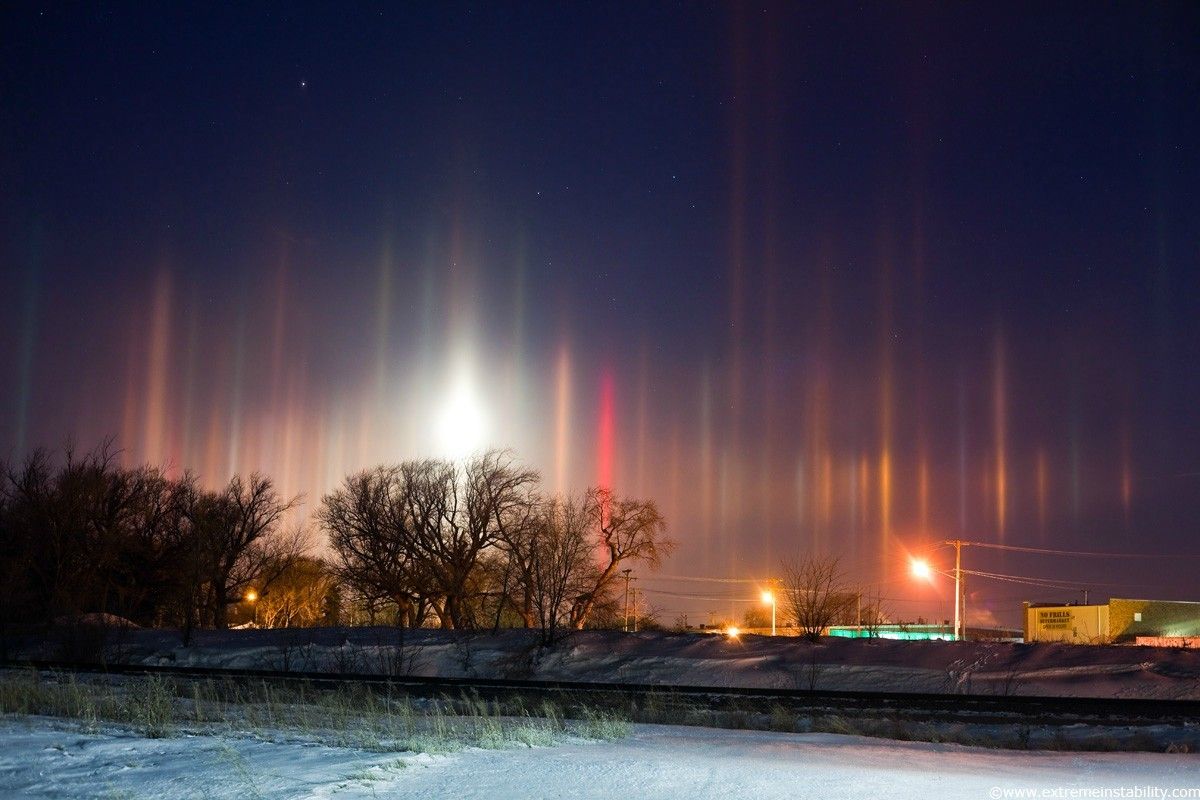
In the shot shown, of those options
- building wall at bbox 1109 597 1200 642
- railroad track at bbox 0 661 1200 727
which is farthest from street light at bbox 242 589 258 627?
building wall at bbox 1109 597 1200 642

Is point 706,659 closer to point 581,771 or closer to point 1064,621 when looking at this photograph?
point 581,771

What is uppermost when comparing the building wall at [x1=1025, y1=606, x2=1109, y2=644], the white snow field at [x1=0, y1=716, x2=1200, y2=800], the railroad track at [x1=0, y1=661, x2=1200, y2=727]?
the white snow field at [x1=0, y1=716, x2=1200, y2=800]

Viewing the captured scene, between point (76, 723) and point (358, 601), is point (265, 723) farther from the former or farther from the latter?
point (358, 601)

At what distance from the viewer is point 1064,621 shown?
72312mm

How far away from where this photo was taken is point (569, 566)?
1524 inches

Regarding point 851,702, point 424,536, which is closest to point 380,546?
point 424,536

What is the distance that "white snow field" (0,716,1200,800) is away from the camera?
32.1 feet

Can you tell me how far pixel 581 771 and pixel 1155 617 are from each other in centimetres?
8036

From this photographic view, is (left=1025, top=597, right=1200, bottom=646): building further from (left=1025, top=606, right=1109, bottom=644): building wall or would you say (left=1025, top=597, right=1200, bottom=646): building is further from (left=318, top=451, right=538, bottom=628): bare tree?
(left=318, top=451, right=538, bottom=628): bare tree

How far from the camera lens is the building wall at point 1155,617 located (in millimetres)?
76381

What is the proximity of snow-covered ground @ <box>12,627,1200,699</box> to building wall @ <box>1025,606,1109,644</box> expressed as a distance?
42.9m

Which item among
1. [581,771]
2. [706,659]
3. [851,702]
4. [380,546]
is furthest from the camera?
[380,546]

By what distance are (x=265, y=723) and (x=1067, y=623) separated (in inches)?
2659

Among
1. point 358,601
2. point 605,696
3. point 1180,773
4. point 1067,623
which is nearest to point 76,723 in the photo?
point 605,696
